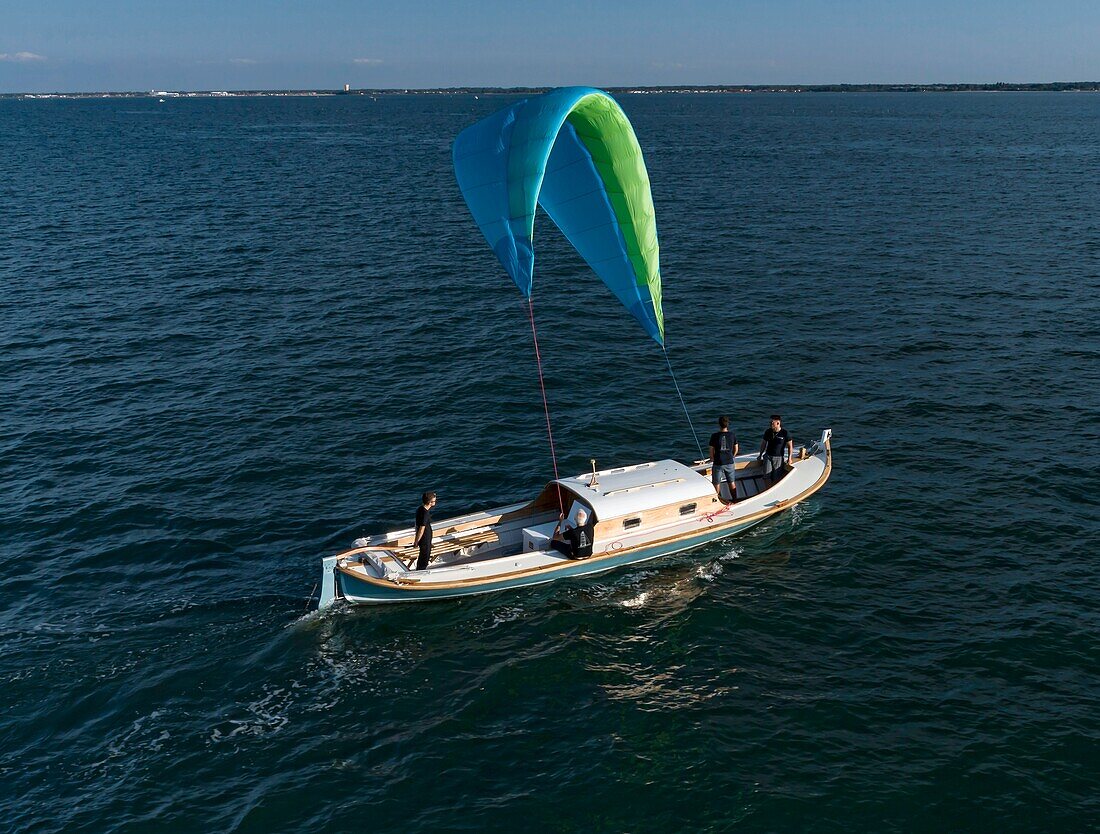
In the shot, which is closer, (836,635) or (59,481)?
(836,635)

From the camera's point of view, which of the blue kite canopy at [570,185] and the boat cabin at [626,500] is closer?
the blue kite canopy at [570,185]

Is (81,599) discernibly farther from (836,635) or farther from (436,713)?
(836,635)

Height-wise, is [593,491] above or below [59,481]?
above

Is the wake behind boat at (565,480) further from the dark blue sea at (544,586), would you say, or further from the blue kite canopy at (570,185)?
the dark blue sea at (544,586)

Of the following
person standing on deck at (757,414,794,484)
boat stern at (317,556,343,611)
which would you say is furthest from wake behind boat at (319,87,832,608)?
person standing on deck at (757,414,794,484)

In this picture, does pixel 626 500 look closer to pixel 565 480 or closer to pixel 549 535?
pixel 565 480

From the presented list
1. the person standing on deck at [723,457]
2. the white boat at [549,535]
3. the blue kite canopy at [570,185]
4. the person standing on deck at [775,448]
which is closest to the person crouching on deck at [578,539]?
the white boat at [549,535]

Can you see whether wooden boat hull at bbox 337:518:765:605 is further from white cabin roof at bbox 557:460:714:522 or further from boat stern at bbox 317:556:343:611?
white cabin roof at bbox 557:460:714:522

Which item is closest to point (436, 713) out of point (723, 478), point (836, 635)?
point (836, 635)

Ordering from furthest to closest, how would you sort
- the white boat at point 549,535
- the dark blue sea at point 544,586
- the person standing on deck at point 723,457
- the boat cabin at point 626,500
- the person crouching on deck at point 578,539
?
the person standing on deck at point 723,457 → the boat cabin at point 626,500 → the person crouching on deck at point 578,539 → the white boat at point 549,535 → the dark blue sea at point 544,586
